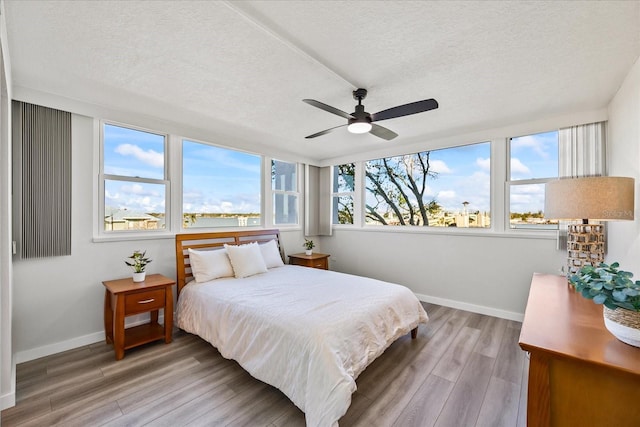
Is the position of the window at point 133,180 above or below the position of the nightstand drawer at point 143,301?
above

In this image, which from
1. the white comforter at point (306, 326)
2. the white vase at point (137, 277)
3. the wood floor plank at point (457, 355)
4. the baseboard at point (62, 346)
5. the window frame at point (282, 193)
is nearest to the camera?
the white comforter at point (306, 326)

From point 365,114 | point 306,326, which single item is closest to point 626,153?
point 365,114

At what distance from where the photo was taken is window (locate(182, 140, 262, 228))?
3623 mm

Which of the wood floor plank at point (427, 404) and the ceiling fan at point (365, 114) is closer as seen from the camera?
the wood floor plank at point (427, 404)

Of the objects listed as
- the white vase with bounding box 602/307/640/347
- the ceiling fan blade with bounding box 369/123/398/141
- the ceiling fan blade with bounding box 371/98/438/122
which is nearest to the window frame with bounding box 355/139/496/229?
the ceiling fan blade with bounding box 369/123/398/141

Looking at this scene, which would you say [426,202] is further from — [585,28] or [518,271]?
[585,28]

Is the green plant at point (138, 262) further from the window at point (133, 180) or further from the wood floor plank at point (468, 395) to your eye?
the wood floor plank at point (468, 395)

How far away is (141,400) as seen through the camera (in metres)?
1.94

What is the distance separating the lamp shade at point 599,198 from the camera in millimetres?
1780

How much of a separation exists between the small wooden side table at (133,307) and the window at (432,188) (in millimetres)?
3443

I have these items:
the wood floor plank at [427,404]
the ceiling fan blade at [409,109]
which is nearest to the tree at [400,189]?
the ceiling fan blade at [409,109]

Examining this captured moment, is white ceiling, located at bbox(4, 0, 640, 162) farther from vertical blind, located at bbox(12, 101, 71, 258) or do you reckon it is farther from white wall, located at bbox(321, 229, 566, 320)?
white wall, located at bbox(321, 229, 566, 320)

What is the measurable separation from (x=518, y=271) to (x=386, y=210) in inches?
81.2

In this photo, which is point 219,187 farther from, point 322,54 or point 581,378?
point 581,378
